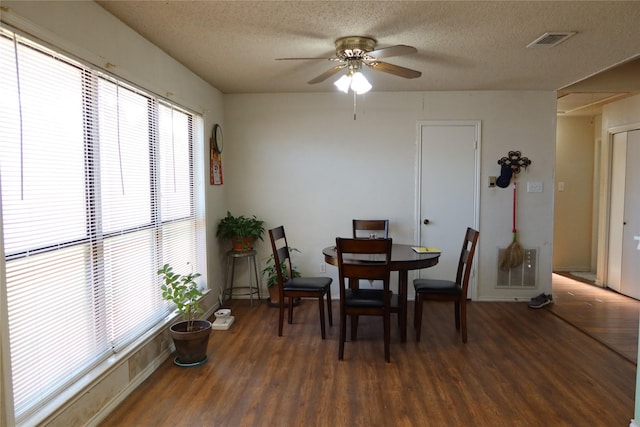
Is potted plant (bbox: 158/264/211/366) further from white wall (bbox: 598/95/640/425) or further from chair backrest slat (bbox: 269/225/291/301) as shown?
white wall (bbox: 598/95/640/425)

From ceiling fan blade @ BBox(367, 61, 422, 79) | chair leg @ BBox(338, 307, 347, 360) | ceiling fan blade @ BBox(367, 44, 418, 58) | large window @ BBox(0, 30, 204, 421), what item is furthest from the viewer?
chair leg @ BBox(338, 307, 347, 360)

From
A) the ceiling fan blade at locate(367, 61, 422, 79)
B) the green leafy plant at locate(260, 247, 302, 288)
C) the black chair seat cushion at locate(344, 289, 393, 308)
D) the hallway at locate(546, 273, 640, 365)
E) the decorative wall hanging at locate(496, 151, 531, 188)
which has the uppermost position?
the ceiling fan blade at locate(367, 61, 422, 79)

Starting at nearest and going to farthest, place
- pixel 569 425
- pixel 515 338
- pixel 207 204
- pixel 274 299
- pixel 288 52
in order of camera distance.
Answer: pixel 569 425 < pixel 288 52 < pixel 515 338 < pixel 207 204 < pixel 274 299

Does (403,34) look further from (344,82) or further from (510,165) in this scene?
(510,165)

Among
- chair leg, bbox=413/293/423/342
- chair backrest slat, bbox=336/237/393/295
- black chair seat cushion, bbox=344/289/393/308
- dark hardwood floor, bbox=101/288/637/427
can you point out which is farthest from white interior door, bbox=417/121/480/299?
chair backrest slat, bbox=336/237/393/295

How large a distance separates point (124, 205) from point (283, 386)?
61.7 inches

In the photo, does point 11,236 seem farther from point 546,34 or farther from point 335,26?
point 546,34

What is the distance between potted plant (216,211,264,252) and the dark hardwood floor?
96cm

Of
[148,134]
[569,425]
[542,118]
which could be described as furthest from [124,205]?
[542,118]

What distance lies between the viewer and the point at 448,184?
14.8 feet

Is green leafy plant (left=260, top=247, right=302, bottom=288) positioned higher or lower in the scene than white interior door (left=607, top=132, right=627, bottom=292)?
lower

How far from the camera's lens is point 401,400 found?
242 cm

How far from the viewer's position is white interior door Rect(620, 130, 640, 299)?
4.62 meters

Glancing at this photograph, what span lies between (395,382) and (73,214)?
220 cm
